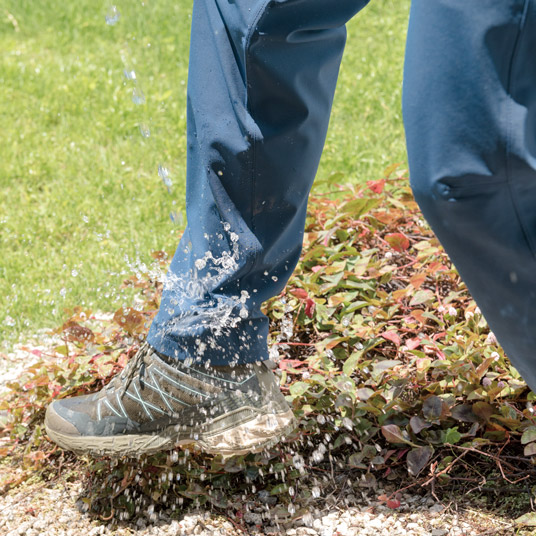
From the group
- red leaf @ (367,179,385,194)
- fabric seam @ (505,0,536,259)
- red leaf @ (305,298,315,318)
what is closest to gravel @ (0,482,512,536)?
red leaf @ (305,298,315,318)

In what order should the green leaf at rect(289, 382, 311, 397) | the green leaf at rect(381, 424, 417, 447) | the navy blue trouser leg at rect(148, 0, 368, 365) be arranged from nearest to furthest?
the navy blue trouser leg at rect(148, 0, 368, 365)
the green leaf at rect(381, 424, 417, 447)
the green leaf at rect(289, 382, 311, 397)

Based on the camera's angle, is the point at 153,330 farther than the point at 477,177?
Yes

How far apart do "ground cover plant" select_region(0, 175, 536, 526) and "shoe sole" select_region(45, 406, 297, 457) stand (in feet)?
0.42

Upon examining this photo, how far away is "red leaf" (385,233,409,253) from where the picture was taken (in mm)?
2645

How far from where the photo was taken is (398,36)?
19.1 feet

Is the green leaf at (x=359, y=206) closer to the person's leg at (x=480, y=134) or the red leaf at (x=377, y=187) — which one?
the red leaf at (x=377, y=187)

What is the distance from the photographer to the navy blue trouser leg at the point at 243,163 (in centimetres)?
168

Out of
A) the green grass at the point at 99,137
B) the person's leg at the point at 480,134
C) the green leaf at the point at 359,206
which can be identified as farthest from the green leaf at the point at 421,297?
the green grass at the point at 99,137

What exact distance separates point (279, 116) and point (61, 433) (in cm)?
102

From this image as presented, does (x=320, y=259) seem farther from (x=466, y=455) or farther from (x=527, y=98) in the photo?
(x=527, y=98)

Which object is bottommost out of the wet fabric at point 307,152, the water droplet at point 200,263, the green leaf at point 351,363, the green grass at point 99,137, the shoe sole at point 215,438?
the green grass at point 99,137

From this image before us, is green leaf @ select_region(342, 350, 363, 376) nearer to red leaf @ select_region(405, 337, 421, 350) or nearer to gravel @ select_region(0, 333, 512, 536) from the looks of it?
red leaf @ select_region(405, 337, 421, 350)

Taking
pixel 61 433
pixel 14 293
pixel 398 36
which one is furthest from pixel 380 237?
pixel 398 36

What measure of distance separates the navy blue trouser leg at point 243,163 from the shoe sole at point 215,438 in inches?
6.3
